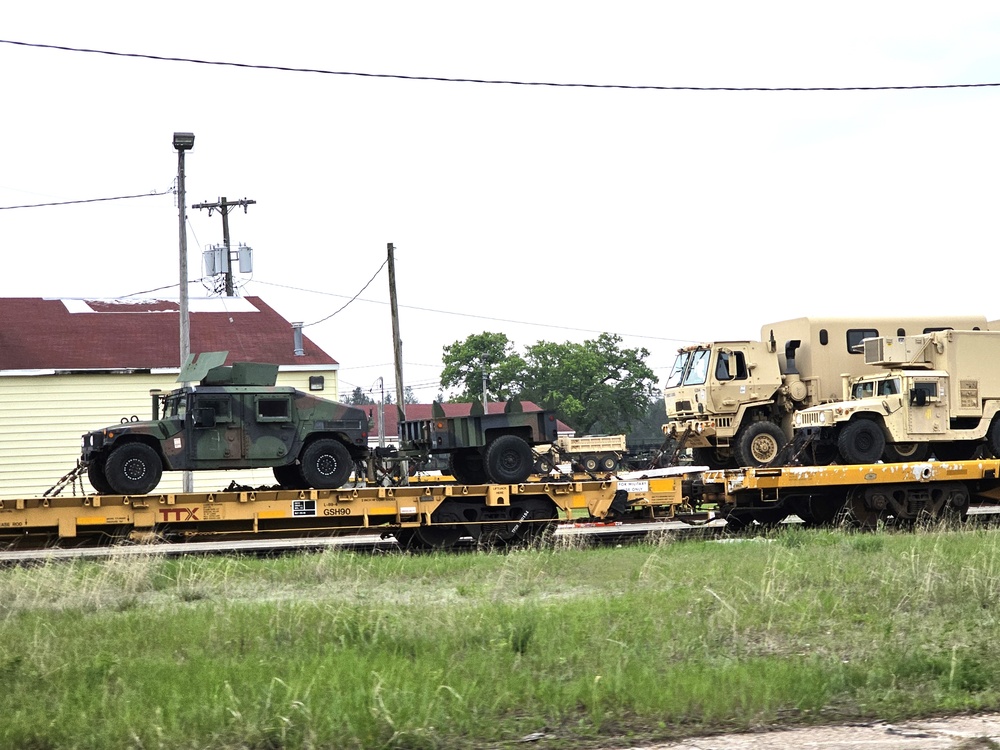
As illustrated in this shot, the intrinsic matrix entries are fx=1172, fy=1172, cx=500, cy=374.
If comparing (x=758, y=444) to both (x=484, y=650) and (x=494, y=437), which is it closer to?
(x=494, y=437)

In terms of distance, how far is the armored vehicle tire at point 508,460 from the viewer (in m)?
17.1

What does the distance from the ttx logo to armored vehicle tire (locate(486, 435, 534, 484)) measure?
4.21 meters

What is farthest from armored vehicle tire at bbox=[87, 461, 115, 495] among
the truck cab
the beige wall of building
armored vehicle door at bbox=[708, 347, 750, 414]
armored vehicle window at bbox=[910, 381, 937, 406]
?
armored vehicle window at bbox=[910, 381, 937, 406]

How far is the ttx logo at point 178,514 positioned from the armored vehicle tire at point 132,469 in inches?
17.1

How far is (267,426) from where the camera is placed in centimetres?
1630

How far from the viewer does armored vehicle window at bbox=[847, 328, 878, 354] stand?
2177 centimetres

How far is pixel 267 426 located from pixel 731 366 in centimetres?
912

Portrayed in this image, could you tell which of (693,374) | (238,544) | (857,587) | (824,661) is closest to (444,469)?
(238,544)

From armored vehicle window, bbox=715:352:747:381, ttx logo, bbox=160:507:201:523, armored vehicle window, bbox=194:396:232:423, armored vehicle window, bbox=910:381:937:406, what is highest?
armored vehicle window, bbox=715:352:747:381

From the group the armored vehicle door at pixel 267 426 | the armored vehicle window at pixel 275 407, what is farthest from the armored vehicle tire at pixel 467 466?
the armored vehicle window at pixel 275 407

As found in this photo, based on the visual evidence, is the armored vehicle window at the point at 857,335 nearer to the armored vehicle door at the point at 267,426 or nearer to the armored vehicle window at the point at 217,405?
the armored vehicle door at the point at 267,426

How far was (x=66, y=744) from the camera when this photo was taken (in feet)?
21.7

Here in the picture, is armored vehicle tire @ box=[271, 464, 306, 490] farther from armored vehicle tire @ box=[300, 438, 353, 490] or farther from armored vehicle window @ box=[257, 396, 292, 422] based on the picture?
armored vehicle window @ box=[257, 396, 292, 422]

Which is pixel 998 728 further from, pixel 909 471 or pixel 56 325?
pixel 56 325
